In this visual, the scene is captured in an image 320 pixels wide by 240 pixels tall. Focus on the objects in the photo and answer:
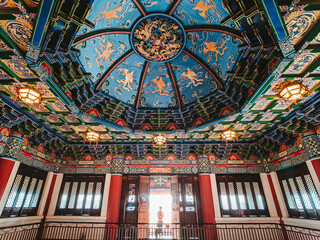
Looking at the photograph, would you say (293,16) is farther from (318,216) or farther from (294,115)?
(318,216)

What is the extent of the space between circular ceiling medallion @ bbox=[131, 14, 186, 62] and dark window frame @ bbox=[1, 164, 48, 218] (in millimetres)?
7551

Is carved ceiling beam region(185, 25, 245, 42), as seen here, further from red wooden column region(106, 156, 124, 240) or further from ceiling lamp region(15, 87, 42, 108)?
red wooden column region(106, 156, 124, 240)

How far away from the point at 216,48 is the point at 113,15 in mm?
3683

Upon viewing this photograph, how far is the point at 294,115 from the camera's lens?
686 centimetres

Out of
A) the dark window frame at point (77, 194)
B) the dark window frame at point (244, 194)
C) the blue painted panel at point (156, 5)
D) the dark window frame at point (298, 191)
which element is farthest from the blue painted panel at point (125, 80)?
the dark window frame at point (298, 191)

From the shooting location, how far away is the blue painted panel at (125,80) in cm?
722

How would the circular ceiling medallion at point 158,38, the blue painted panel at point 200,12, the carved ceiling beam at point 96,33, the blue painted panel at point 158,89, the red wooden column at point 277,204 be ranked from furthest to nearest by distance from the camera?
the red wooden column at point 277,204, the blue painted panel at point 158,89, the circular ceiling medallion at point 158,38, the carved ceiling beam at point 96,33, the blue painted panel at point 200,12

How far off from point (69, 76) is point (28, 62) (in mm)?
1276

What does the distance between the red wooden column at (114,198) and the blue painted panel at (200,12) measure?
7703 mm

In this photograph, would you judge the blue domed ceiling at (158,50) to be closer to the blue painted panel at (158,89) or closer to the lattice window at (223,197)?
the blue painted panel at (158,89)

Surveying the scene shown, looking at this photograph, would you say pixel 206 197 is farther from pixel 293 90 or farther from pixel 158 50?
pixel 158 50

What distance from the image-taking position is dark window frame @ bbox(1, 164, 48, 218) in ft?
23.8

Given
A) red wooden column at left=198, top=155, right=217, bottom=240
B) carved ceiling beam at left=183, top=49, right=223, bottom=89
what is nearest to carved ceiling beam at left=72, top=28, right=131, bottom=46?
carved ceiling beam at left=183, top=49, right=223, bottom=89

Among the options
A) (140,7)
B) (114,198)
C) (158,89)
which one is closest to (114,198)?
(114,198)
